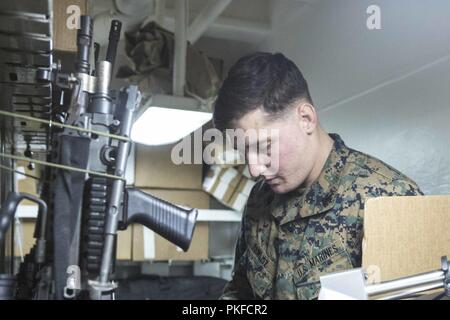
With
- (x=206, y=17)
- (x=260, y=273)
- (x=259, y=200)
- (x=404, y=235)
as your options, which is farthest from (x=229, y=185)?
(x=404, y=235)

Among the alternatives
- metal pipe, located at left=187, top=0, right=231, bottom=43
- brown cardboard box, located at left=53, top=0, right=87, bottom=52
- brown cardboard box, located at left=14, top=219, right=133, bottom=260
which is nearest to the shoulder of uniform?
brown cardboard box, located at left=14, top=219, right=133, bottom=260

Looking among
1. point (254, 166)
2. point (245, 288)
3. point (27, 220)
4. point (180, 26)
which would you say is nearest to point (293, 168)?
point (254, 166)

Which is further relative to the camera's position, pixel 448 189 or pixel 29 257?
pixel 448 189

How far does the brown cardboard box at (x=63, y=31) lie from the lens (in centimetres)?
69

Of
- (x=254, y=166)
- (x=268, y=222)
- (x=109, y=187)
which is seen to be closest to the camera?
(x=109, y=187)

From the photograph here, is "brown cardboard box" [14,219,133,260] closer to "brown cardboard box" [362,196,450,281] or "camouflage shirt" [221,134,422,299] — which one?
"camouflage shirt" [221,134,422,299]

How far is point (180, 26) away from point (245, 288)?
0.63 m

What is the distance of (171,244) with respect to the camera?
3.60 ft

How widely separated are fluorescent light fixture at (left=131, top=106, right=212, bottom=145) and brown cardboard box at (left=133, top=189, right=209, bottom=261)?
0.13 metres

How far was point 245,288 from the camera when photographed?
3.28 ft

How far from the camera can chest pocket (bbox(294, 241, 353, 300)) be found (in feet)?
2.65

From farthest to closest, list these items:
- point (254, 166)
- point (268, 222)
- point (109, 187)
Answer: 1. point (268, 222)
2. point (254, 166)
3. point (109, 187)

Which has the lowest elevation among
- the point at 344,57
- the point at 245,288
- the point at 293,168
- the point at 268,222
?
the point at 245,288

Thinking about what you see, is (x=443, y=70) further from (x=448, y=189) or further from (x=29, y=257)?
(x=29, y=257)
